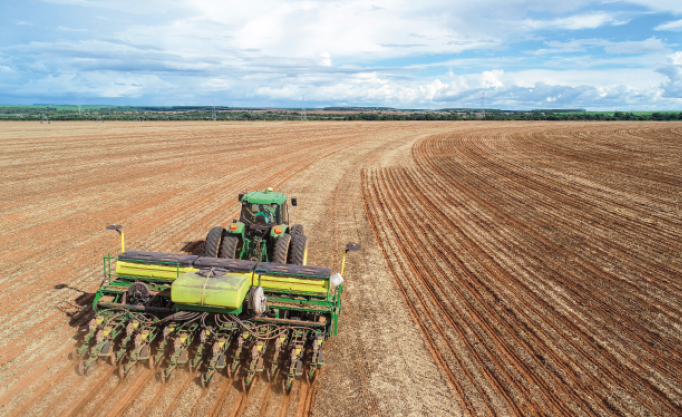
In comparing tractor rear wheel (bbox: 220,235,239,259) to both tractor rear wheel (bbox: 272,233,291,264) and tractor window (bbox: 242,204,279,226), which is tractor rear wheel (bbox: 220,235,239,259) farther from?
tractor rear wheel (bbox: 272,233,291,264)

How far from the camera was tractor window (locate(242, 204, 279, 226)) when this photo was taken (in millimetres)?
9430

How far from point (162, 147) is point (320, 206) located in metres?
23.2

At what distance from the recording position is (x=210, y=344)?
6918mm

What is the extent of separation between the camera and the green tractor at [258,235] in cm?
902

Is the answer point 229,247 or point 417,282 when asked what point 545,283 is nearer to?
point 417,282

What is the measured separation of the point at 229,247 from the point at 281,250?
1.29 meters

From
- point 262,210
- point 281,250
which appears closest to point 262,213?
point 262,210

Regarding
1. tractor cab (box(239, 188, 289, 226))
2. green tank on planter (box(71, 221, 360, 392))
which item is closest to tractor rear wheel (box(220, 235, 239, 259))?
tractor cab (box(239, 188, 289, 226))

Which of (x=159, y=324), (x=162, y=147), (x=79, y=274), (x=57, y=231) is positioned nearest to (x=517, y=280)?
(x=159, y=324)

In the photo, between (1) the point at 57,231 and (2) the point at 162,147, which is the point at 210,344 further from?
(2) the point at 162,147

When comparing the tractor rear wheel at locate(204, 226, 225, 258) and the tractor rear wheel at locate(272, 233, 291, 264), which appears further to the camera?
the tractor rear wheel at locate(204, 226, 225, 258)

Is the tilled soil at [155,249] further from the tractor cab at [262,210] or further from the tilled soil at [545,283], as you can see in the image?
the tractor cab at [262,210]

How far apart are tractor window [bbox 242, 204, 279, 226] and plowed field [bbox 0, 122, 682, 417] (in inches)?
102

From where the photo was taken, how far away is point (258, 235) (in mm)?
9445
